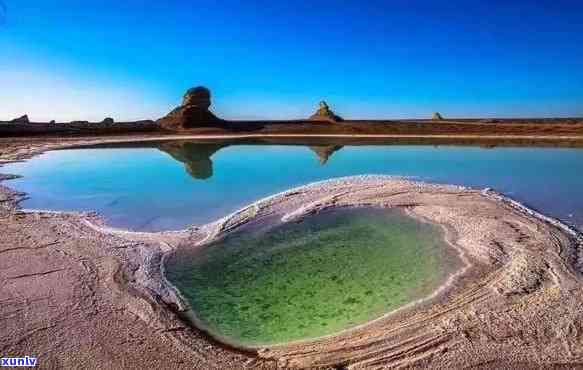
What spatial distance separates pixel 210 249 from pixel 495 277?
5244 mm

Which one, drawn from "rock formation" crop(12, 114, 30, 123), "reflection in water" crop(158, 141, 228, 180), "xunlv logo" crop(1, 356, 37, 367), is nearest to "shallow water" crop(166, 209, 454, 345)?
"xunlv logo" crop(1, 356, 37, 367)

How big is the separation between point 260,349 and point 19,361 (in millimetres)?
2637

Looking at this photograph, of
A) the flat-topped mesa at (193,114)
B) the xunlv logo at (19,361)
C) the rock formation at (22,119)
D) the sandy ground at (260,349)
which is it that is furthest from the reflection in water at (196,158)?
the rock formation at (22,119)

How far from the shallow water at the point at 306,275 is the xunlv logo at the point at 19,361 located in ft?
6.62

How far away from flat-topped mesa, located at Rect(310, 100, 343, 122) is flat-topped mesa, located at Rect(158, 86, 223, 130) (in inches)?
466

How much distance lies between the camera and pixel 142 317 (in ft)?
17.9

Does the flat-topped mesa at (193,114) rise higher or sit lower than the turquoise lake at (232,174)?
higher

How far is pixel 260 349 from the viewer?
4.98 metres

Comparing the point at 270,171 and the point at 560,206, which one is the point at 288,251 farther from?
the point at 270,171

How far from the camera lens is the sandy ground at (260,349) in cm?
463

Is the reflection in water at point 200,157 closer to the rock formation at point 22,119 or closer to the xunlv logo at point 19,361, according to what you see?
the xunlv logo at point 19,361

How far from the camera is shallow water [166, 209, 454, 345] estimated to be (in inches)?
225

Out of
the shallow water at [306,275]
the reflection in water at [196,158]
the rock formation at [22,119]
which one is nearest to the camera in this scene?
the shallow water at [306,275]

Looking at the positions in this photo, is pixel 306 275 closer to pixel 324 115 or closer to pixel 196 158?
pixel 196 158
